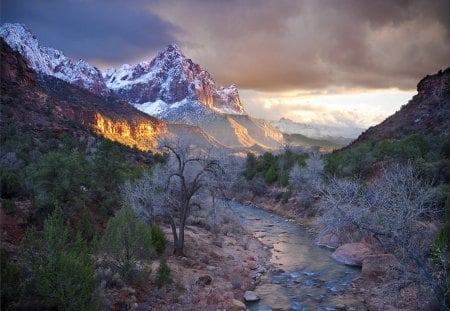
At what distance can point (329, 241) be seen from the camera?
92.7ft

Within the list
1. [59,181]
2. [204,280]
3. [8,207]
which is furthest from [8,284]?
[204,280]

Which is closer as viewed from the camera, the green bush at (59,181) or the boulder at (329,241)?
the green bush at (59,181)

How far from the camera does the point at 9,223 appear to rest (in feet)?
52.4

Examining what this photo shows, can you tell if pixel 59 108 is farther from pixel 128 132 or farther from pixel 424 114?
pixel 424 114

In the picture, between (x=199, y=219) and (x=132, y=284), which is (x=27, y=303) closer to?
(x=132, y=284)

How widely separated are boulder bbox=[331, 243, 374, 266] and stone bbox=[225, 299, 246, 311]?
9351 mm

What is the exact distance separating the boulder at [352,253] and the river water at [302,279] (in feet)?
1.64

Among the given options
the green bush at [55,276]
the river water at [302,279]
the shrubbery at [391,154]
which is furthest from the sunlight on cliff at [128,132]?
the green bush at [55,276]

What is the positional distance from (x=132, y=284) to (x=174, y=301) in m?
1.69

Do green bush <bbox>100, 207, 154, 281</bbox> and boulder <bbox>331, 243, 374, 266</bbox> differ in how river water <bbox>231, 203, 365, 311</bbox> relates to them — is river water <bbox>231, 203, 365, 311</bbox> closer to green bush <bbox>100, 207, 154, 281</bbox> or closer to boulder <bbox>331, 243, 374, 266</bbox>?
boulder <bbox>331, 243, 374, 266</bbox>

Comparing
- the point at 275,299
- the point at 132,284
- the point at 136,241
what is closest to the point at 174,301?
the point at 132,284

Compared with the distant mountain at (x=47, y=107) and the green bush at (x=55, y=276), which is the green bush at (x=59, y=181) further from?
the green bush at (x=55, y=276)

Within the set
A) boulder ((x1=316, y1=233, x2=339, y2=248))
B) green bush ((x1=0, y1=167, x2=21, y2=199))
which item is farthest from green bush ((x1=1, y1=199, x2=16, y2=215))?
boulder ((x1=316, y1=233, x2=339, y2=248))

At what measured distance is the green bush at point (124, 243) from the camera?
14.6 meters
